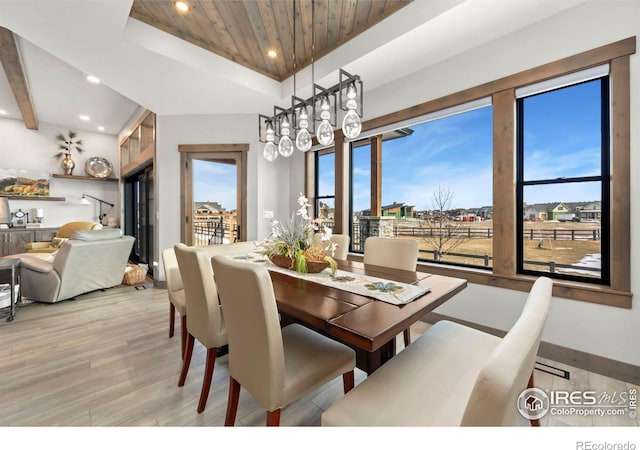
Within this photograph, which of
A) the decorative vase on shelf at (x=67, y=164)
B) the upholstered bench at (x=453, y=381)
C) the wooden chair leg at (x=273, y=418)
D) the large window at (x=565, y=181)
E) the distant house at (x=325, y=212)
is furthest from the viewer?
the decorative vase on shelf at (x=67, y=164)

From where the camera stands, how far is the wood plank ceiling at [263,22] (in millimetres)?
2260

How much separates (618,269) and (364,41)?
8.91 feet

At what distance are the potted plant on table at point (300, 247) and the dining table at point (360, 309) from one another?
0.42ft

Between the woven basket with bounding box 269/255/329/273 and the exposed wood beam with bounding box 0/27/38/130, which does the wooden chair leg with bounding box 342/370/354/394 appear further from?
the exposed wood beam with bounding box 0/27/38/130

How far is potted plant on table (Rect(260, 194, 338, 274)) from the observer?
1.86 meters

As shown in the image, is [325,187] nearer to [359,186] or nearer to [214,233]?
[359,186]

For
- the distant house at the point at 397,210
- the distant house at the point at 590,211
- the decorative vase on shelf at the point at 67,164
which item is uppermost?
the decorative vase on shelf at the point at 67,164

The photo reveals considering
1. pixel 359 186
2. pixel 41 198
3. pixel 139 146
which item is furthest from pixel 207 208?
pixel 41 198

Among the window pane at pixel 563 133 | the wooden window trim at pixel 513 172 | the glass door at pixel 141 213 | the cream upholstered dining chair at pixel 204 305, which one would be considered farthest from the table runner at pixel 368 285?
the glass door at pixel 141 213

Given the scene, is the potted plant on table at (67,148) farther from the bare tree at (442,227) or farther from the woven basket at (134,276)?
the bare tree at (442,227)

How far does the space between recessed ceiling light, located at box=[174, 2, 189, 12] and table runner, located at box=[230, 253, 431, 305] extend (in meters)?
2.37

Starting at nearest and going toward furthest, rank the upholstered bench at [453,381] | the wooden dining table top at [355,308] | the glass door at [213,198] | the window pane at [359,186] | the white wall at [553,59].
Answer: the upholstered bench at [453,381]
the wooden dining table top at [355,308]
the white wall at [553,59]
the window pane at [359,186]
the glass door at [213,198]

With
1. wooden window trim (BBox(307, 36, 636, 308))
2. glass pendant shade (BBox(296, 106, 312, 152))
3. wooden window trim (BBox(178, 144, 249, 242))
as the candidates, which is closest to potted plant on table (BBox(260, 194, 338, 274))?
glass pendant shade (BBox(296, 106, 312, 152))
